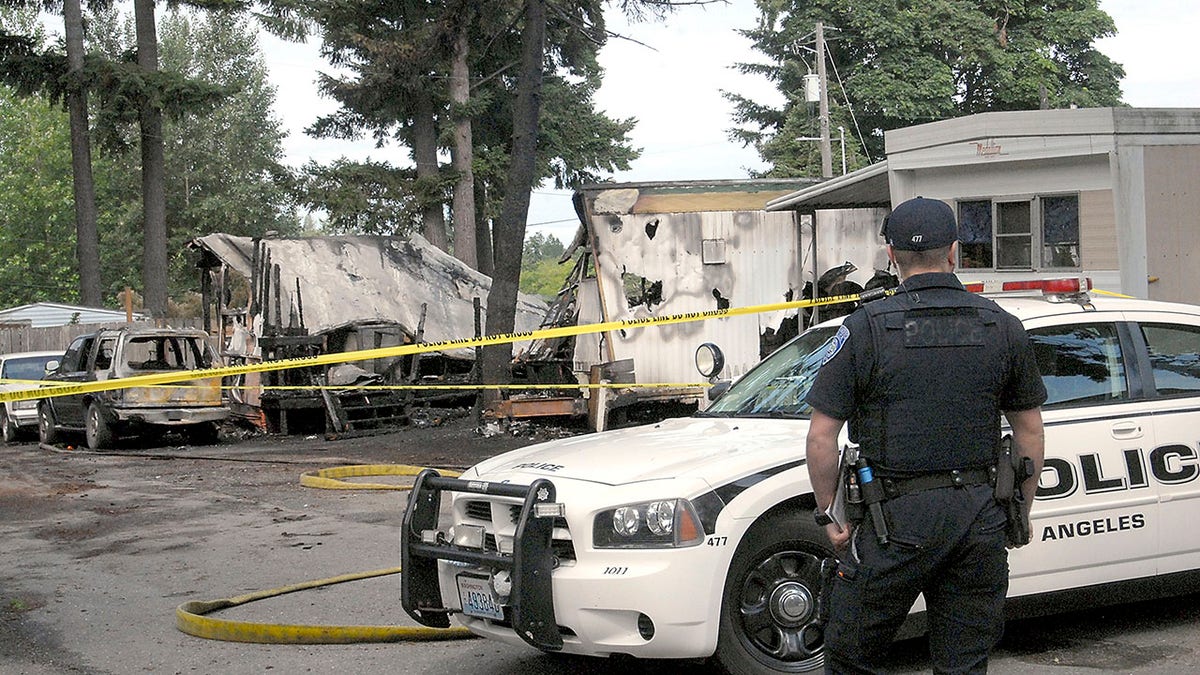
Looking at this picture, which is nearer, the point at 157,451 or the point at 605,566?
the point at 605,566

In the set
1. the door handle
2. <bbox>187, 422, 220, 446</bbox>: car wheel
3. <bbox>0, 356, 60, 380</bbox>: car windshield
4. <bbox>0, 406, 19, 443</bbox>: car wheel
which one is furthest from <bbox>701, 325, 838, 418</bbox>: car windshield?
<bbox>0, 406, 19, 443</bbox>: car wheel

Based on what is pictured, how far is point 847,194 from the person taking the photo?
15.5 m

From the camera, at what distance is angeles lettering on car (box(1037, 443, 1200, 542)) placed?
18.0 feet

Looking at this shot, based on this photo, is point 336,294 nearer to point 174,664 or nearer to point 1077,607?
point 174,664

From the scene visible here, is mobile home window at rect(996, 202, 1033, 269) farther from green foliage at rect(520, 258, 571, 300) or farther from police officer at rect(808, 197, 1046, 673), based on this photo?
green foliage at rect(520, 258, 571, 300)

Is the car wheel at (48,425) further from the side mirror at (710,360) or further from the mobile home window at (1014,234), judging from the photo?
the side mirror at (710,360)

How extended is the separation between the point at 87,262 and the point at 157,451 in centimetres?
1516

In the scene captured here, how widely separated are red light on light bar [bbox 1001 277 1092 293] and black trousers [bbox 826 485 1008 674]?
2.41 metres

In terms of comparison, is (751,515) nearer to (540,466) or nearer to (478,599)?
(540,466)

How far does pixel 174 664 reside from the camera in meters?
6.03

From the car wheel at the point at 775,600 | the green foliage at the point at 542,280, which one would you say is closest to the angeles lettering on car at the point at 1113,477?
the car wheel at the point at 775,600

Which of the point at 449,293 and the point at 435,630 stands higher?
the point at 449,293

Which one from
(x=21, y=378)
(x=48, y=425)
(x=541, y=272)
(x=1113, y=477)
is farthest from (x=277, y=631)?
(x=541, y=272)

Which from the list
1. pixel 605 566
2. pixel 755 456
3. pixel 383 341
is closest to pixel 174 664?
pixel 605 566
